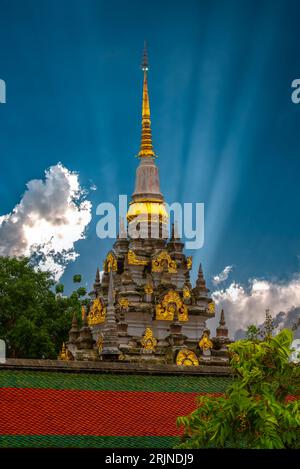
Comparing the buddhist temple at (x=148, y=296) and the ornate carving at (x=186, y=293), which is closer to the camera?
the buddhist temple at (x=148, y=296)

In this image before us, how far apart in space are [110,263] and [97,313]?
9.31 ft

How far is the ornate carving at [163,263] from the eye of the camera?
143 feet

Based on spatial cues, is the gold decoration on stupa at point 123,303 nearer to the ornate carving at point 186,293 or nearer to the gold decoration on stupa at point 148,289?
the gold decoration on stupa at point 148,289

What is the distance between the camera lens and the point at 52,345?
4778 cm

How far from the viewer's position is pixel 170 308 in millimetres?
42031

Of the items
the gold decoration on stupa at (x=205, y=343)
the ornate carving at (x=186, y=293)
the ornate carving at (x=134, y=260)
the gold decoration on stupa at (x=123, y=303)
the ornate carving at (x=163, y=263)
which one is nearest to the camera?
the gold decoration on stupa at (x=123, y=303)

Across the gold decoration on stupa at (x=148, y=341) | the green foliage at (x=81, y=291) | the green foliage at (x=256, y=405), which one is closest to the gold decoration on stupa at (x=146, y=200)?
the gold decoration on stupa at (x=148, y=341)

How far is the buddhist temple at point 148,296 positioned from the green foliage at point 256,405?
897 inches

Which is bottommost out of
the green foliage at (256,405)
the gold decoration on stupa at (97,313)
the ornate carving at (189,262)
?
the green foliage at (256,405)

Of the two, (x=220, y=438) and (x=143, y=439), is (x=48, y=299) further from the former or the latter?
(x=220, y=438)

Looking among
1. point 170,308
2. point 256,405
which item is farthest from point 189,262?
point 256,405

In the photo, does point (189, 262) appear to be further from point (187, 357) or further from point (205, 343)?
point (187, 357)

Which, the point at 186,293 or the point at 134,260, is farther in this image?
the point at 134,260

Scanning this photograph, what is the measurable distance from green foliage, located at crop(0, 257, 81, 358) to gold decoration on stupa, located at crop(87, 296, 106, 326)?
199 inches
